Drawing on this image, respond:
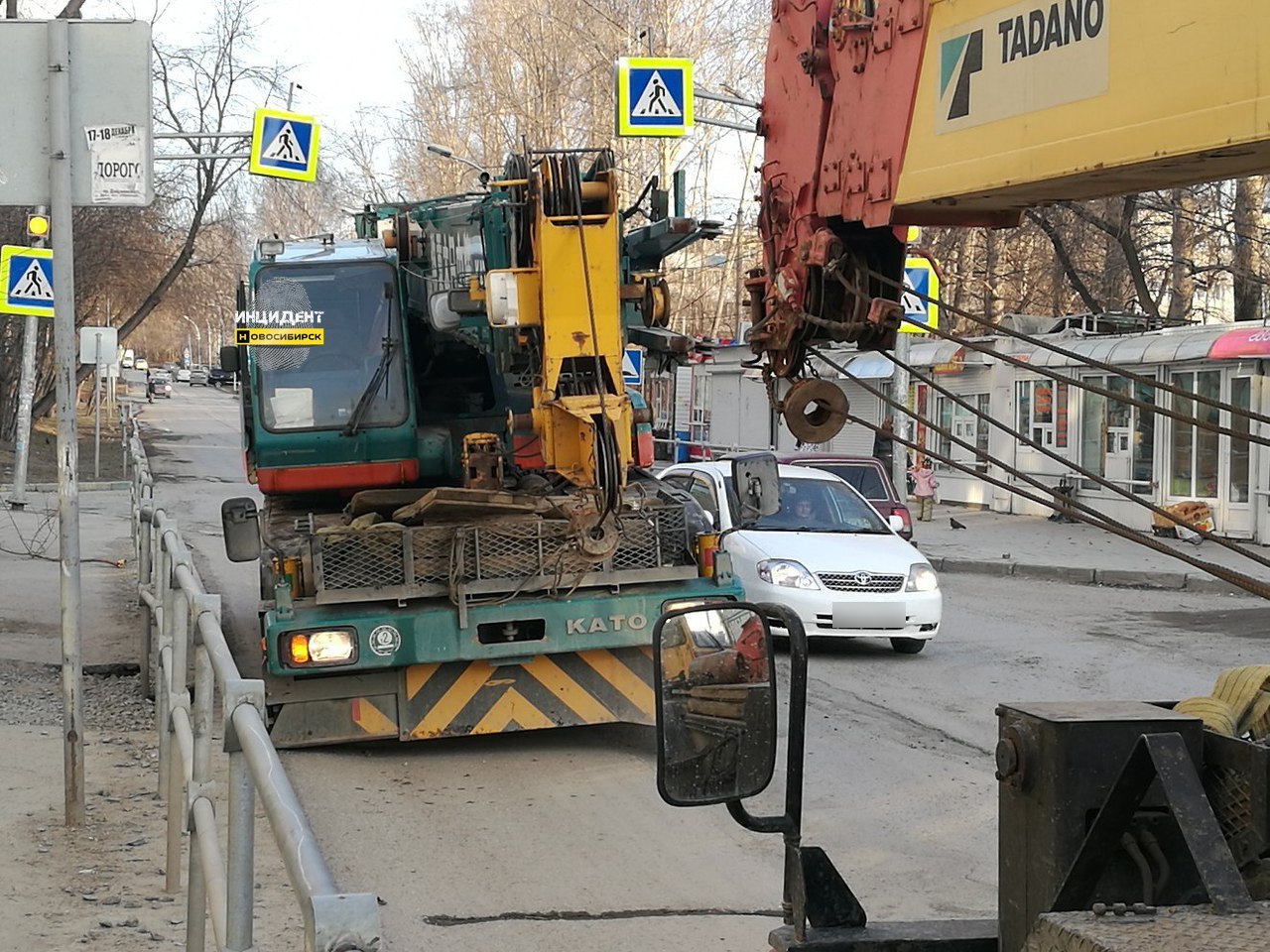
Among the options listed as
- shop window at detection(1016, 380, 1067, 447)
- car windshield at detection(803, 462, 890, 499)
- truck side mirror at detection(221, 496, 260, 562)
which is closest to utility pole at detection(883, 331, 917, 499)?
shop window at detection(1016, 380, 1067, 447)

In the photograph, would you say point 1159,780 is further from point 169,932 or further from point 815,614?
point 815,614

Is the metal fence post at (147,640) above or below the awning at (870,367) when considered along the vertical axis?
below

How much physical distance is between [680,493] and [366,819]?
2.93 meters

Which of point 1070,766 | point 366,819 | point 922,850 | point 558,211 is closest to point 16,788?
point 366,819

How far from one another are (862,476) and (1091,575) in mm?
3214

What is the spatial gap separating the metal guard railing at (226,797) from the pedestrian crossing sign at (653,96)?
1212cm

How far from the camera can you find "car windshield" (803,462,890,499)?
18812mm

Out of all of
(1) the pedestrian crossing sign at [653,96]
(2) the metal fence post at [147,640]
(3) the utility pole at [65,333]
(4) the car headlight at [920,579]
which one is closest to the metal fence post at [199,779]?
(3) the utility pole at [65,333]

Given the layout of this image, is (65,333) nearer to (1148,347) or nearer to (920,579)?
(920,579)

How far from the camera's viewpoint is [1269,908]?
7.21 ft

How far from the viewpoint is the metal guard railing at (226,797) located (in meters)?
2.17

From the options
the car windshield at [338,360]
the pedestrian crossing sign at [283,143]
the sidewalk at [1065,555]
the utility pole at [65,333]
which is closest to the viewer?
the utility pole at [65,333]

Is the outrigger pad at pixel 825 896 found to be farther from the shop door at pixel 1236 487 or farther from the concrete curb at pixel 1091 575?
the shop door at pixel 1236 487

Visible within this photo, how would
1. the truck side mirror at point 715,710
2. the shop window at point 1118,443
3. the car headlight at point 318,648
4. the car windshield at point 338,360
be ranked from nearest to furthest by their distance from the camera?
the truck side mirror at point 715,710
the car headlight at point 318,648
the car windshield at point 338,360
the shop window at point 1118,443
